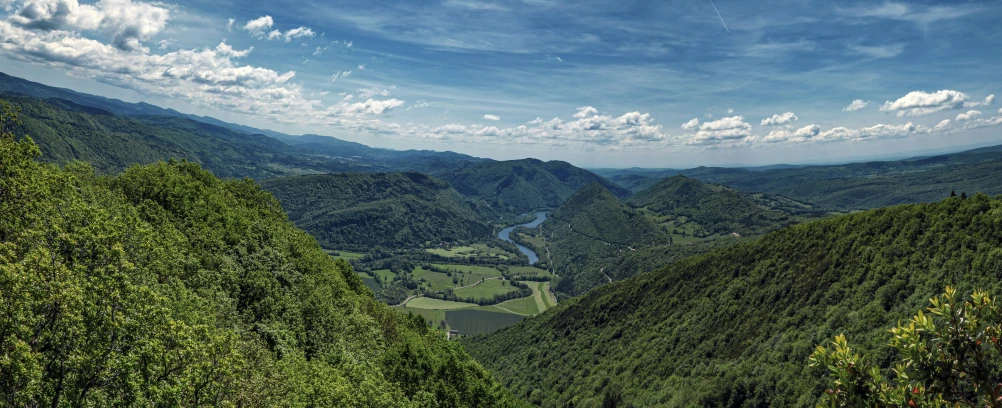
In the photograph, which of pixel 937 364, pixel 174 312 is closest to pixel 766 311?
pixel 937 364

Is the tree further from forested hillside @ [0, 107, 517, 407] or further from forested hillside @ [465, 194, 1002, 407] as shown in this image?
forested hillside @ [465, 194, 1002, 407]

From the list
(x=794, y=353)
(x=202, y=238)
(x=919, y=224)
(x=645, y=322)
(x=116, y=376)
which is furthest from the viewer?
(x=645, y=322)

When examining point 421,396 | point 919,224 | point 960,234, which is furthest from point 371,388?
point 919,224

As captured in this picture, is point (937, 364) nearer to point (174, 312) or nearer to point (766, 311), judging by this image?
point (174, 312)

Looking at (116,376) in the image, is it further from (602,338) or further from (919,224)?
(602,338)

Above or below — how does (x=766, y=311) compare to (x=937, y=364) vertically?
below
